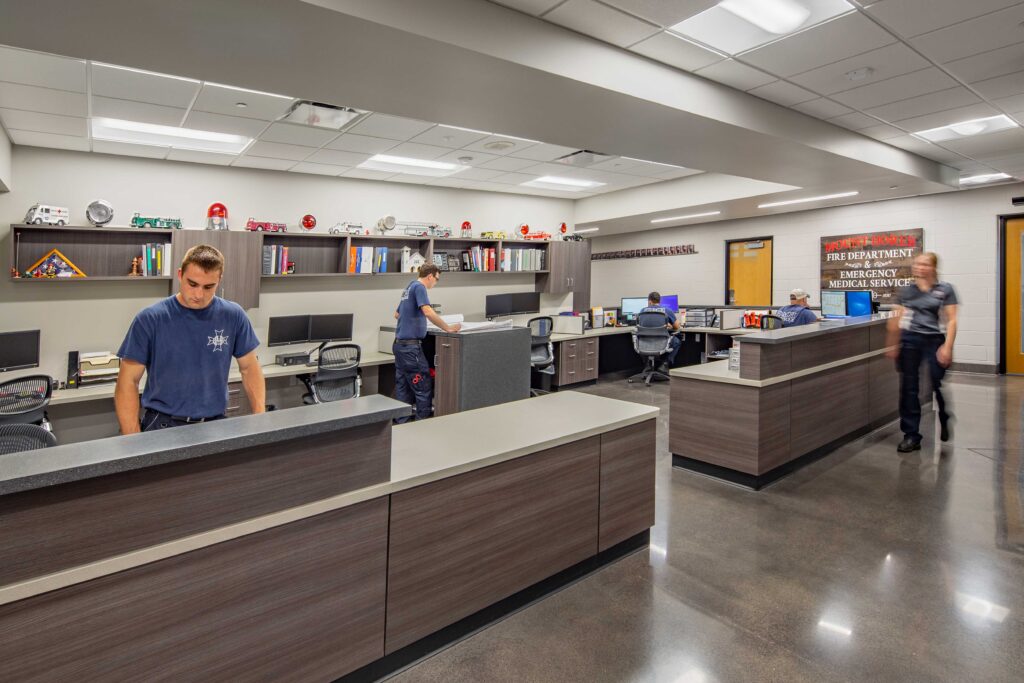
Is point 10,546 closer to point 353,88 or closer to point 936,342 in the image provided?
point 353,88

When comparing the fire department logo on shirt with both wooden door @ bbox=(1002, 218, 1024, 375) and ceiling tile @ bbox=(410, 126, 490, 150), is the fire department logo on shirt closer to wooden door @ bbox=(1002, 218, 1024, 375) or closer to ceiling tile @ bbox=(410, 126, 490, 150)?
ceiling tile @ bbox=(410, 126, 490, 150)

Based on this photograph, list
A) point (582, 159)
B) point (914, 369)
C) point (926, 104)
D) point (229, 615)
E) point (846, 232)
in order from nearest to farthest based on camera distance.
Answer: point (229, 615), point (914, 369), point (926, 104), point (582, 159), point (846, 232)

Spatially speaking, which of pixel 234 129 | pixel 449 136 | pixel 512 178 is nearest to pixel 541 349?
pixel 512 178

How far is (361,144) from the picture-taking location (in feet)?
16.6

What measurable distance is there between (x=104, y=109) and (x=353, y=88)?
2.19 m

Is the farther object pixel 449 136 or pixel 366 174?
pixel 366 174

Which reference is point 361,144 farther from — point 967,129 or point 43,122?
point 967,129

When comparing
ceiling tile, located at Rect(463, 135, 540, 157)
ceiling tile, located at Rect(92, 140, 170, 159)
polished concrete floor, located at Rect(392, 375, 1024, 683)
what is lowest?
polished concrete floor, located at Rect(392, 375, 1024, 683)

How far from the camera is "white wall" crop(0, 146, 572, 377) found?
4.72 m

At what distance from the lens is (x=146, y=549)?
1268 mm

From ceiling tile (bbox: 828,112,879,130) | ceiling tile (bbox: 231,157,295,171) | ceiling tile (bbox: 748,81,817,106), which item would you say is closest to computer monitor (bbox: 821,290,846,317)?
ceiling tile (bbox: 828,112,879,130)

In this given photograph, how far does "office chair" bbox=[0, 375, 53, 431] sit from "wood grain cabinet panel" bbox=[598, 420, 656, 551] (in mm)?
3647

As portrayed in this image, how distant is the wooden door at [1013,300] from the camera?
7.12 m

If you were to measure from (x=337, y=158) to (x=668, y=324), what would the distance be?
4.67m
